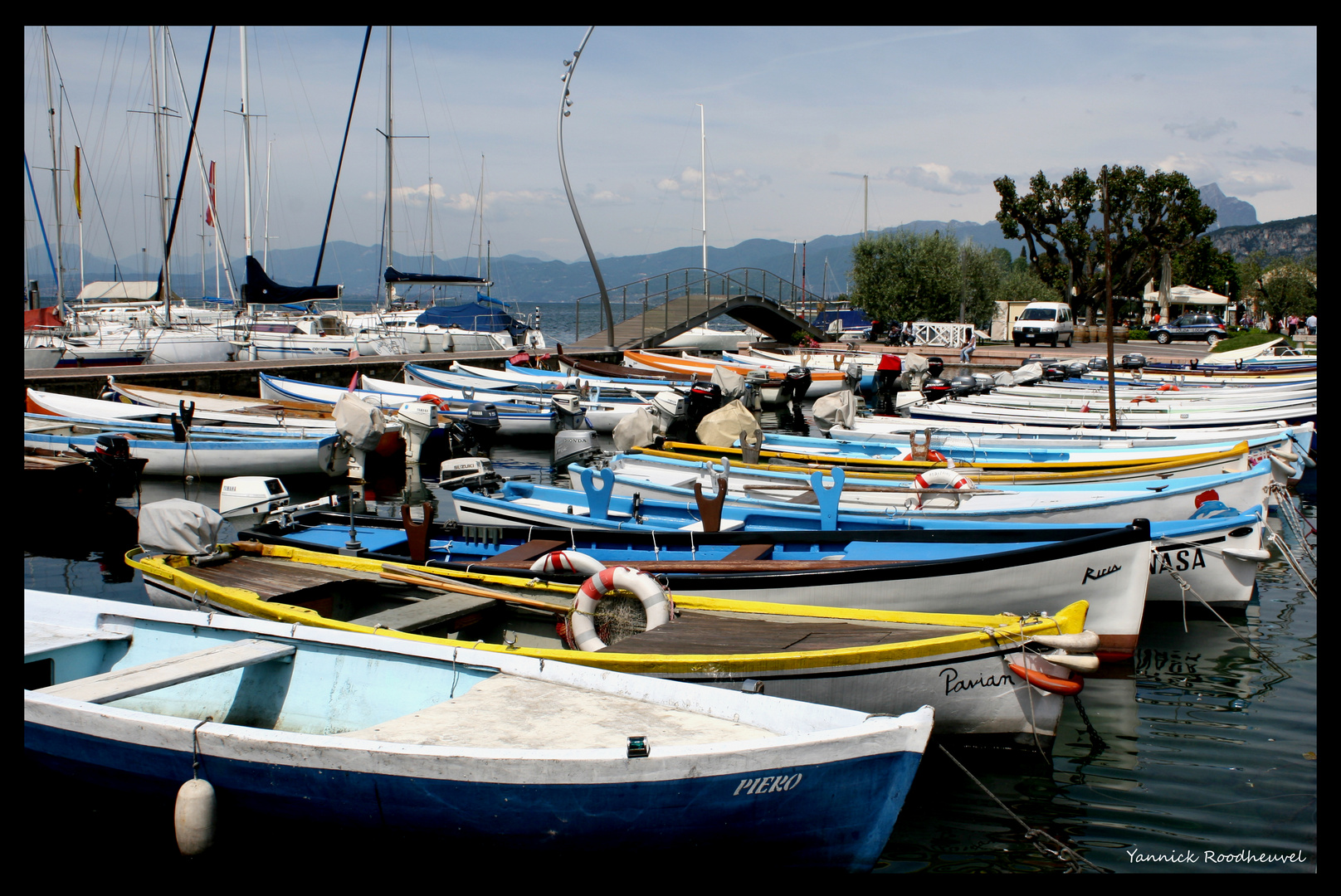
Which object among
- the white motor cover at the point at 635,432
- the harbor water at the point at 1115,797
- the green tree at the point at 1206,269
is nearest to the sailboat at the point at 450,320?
the white motor cover at the point at 635,432

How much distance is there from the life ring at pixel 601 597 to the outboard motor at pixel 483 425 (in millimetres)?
13701

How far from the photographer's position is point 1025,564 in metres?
7.70

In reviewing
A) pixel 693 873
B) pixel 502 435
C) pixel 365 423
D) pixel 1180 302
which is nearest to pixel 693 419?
pixel 502 435

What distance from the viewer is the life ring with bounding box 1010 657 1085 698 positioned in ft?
20.2

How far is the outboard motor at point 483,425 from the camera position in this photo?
20245mm

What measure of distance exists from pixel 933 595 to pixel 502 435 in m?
16.1

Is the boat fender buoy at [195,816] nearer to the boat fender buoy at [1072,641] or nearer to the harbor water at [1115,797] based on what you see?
the harbor water at [1115,797]

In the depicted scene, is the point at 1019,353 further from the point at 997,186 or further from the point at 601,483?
the point at 601,483

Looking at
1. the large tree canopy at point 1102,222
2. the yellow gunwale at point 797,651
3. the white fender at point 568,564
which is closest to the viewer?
the yellow gunwale at point 797,651

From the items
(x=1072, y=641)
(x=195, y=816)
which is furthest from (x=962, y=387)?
(x=195, y=816)

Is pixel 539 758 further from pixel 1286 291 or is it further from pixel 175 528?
pixel 1286 291

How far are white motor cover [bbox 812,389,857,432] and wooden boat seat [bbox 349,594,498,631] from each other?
10.8 m
